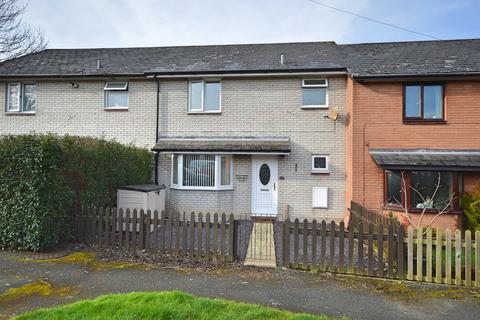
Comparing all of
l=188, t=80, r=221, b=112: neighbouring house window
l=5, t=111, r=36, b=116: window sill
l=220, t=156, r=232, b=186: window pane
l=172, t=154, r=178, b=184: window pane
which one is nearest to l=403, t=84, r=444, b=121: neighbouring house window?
l=220, t=156, r=232, b=186: window pane

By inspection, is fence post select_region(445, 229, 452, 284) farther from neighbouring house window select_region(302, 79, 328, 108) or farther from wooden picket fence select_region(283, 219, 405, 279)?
neighbouring house window select_region(302, 79, 328, 108)

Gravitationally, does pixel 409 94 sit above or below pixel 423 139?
above

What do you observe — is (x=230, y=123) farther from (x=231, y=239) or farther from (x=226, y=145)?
(x=231, y=239)

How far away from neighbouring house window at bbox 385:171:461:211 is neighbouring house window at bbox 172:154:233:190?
601 cm

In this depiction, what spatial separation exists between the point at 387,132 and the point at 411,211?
2742 mm

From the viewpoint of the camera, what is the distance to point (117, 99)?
13.6 meters

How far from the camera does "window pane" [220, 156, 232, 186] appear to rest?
12516mm

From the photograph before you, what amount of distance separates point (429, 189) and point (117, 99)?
39.4ft

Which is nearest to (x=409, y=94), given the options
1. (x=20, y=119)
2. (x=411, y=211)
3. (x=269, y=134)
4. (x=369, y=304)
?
(x=411, y=211)

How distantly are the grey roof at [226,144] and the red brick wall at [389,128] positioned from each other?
2.54 meters

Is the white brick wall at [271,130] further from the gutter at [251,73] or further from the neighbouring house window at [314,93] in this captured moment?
the gutter at [251,73]

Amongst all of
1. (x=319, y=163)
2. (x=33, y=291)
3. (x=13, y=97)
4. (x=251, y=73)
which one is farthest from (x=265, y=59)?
(x=33, y=291)

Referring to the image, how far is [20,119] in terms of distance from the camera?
14.0 meters

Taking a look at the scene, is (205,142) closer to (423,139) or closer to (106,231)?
(106,231)
